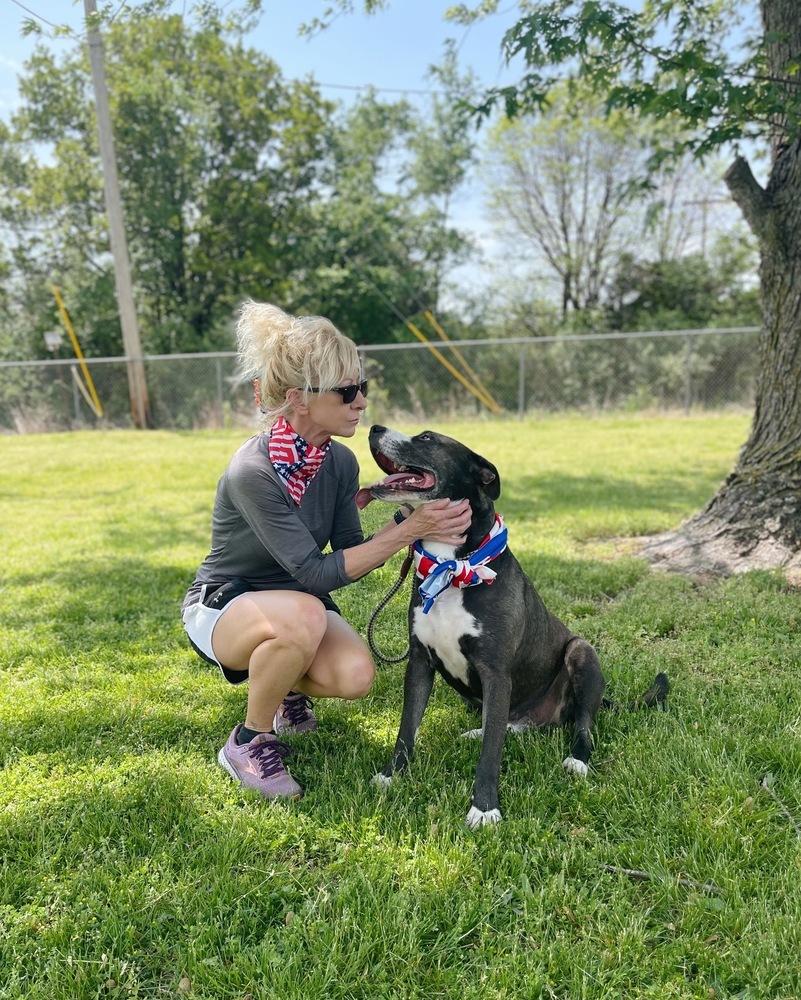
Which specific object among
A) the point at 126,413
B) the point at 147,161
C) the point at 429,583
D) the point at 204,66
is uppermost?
the point at 204,66

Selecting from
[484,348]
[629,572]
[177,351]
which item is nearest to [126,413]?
[177,351]

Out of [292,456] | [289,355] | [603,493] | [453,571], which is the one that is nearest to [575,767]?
[453,571]

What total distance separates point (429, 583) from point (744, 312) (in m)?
20.9

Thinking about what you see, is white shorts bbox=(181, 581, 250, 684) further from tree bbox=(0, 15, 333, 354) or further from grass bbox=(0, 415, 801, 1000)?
tree bbox=(0, 15, 333, 354)

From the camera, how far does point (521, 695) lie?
2.98 meters

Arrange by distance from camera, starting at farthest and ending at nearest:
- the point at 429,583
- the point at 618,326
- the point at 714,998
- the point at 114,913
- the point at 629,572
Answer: the point at 618,326
the point at 629,572
the point at 429,583
the point at 114,913
the point at 714,998

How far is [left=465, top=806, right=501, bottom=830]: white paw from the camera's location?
7.84 ft

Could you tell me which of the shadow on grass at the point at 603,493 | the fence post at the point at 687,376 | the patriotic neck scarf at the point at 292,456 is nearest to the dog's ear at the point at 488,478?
the patriotic neck scarf at the point at 292,456

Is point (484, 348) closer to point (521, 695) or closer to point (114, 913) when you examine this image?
point (521, 695)

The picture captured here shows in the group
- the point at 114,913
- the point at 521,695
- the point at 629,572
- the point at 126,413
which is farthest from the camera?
the point at 126,413

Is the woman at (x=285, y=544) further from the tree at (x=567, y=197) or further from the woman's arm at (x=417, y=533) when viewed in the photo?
the tree at (x=567, y=197)

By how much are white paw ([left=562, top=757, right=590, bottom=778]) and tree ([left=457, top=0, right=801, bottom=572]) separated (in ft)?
8.30

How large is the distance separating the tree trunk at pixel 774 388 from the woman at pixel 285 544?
292 centimetres

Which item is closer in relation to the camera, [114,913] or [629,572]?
[114,913]
